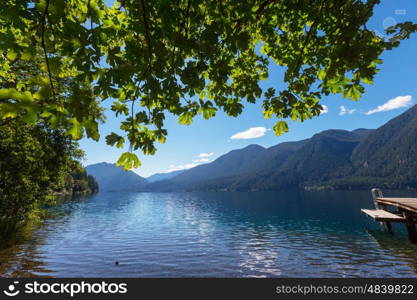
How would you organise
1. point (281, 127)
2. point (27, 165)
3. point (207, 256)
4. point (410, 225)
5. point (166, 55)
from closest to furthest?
point (166, 55), point (281, 127), point (27, 165), point (410, 225), point (207, 256)

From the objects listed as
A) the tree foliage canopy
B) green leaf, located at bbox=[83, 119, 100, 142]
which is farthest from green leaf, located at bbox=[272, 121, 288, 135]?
green leaf, located at bbox=[83, 119, 100, 142]

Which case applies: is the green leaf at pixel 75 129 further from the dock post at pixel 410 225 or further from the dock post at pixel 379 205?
the dock post at pixel 379 205

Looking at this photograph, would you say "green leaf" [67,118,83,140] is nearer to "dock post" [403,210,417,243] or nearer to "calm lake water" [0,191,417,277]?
"calm lake water" [0,191,417,277]

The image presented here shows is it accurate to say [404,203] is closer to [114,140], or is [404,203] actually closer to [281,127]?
[281,127]

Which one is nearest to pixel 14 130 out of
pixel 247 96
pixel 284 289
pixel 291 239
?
pixel 247 96

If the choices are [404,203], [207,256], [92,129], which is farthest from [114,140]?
[404,203]

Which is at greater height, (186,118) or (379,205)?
(186,118)

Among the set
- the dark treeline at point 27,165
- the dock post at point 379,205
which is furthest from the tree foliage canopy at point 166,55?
the dock post at point 379,205

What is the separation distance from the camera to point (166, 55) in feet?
11.8

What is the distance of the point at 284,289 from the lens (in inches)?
247

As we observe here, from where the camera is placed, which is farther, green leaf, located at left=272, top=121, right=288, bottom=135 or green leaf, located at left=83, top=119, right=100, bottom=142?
green leaf, located at left=272, top=121, right=288, bottom=135

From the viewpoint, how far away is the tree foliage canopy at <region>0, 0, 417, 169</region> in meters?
2.38

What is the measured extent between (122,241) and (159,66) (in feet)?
96.0

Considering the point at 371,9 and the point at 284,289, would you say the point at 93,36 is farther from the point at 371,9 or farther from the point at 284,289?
the point at 284,289
